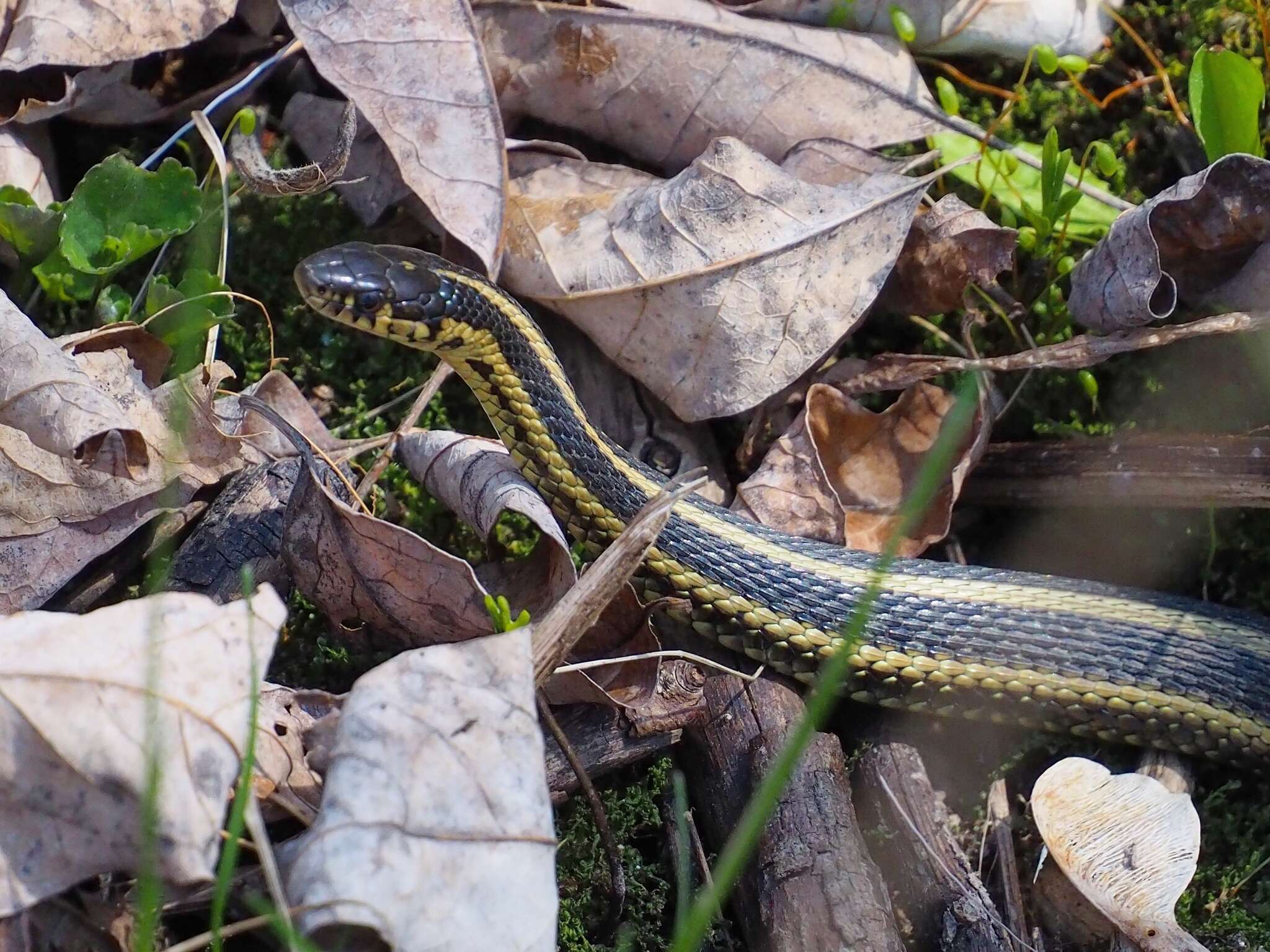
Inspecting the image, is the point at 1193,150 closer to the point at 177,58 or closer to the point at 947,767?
the point at 947,767

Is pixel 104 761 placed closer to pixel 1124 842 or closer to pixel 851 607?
pixel 851 607

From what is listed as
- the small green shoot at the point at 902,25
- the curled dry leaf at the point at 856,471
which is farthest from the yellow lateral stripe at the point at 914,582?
the small green shoot at the point at 902,25

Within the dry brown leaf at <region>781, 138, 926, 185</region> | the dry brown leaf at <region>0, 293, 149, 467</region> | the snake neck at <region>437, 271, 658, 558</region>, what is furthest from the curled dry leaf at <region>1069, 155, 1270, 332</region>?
the dry brown leaf at <region>0, 293, 149, 467</region>

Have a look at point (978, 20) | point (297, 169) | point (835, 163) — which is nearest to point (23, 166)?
point (297, 169)

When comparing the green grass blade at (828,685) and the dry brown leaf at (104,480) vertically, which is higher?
the green grass blade at (828,685)

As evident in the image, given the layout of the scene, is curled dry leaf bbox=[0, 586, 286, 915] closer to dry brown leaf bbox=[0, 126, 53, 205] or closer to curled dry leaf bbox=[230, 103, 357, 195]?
curled dry leaf bbox=[230, 103, 357, 195]

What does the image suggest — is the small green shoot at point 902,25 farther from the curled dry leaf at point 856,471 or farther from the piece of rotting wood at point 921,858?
the piece of rotting wood at point 921,858
